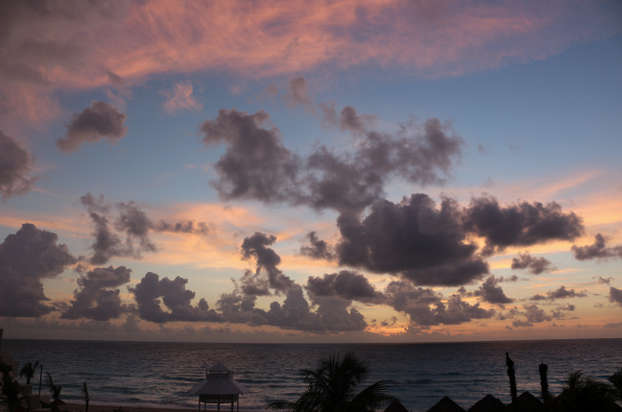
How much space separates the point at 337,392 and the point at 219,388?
9028 millimetres

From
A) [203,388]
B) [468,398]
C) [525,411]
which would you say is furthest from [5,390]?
[468,398]

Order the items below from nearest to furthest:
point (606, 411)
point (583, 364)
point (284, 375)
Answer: point (606, 411), point (284, 375), point (583, 364)

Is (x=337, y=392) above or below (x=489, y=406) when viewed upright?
above

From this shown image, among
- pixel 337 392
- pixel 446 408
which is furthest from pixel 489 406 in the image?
pixel 337 392

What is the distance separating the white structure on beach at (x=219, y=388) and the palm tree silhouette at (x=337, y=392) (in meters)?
7.47

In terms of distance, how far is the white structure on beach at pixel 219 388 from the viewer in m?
A: 22.0

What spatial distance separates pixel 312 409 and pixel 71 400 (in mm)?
46726

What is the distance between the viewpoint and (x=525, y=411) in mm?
19844

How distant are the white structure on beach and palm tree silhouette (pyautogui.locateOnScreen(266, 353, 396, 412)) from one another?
24.5ft

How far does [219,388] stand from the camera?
22125 mm

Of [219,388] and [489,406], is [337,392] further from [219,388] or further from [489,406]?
[489,406]

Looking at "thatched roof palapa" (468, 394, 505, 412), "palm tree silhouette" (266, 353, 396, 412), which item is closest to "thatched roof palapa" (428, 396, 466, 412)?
"thatched roof palapa" (468, 394, 505, 412)

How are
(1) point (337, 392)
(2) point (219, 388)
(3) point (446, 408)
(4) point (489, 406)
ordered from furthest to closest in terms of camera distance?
(2) point (219, 388), (4) point (489, 406), (3) point (446, 408), (1) point (337, 392)

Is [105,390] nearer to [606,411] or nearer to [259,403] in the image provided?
[259,403]
